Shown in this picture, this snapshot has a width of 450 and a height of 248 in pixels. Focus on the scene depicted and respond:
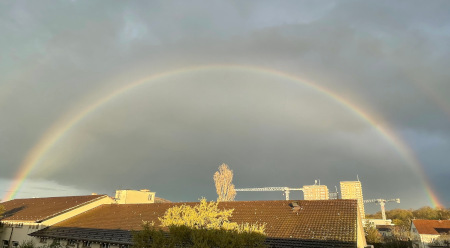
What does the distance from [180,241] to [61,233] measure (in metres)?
25.9

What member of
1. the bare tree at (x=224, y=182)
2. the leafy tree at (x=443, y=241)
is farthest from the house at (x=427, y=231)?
the bare tree at (x=224, y=182)

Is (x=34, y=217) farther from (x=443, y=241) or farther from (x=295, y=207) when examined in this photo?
(x=443, y=241)

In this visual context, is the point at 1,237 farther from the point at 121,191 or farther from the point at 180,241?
the point at 180,241

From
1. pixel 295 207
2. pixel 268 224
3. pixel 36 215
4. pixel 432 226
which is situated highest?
pixel 295 207

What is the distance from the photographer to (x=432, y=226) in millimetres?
71125

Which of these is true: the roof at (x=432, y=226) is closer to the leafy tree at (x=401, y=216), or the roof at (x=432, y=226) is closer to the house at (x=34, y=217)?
the leafy tree at (x=401, y=216)

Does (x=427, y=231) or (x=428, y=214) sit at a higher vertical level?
(x=428, y=214)

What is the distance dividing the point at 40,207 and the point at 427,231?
85236mm

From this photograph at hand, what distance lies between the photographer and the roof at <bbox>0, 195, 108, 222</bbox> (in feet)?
128

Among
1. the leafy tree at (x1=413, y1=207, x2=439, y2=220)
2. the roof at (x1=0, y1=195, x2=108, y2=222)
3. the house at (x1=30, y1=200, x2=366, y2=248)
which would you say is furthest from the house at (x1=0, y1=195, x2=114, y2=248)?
the leafy tree at (x1=413, y1=207, x2=439, y2=220)

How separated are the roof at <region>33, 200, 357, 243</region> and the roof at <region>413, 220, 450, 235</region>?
59.4 metres

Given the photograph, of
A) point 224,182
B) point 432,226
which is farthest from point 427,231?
point 224,182

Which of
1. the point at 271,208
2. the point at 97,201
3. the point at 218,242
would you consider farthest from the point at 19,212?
the point at 218,242

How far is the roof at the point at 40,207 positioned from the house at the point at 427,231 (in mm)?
74231
